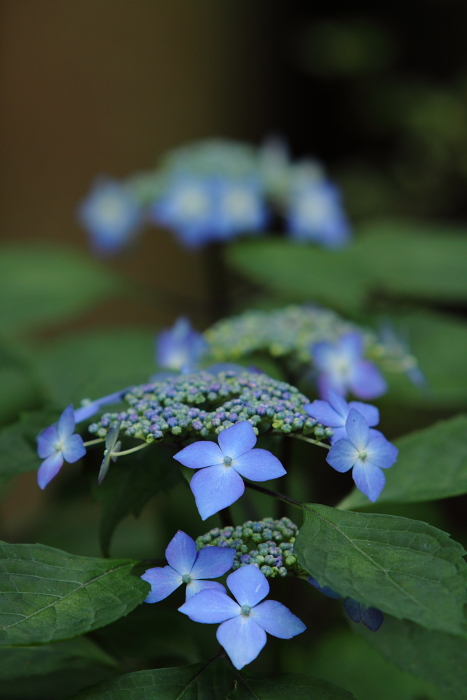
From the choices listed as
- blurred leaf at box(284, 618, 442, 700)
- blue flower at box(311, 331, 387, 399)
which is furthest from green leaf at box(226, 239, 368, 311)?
blurred leaf at box(284, 618, 442, 700)

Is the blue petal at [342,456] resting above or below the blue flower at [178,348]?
above

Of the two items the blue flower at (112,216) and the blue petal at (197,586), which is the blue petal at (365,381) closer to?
the blue petal at (197,586)

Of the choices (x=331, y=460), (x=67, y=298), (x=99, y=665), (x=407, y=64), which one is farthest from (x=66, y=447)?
(x=407, y=64)

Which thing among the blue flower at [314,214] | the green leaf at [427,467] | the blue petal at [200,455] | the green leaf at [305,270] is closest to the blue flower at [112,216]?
the green leaf at [305,270]

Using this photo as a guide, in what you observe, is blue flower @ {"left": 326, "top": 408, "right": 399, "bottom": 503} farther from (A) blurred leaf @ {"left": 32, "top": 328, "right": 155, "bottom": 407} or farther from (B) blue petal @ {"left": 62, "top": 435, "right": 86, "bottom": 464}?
(A) blurred leaf @ {"left": 32, "top": 328, "right": 155, "bottom": 407}

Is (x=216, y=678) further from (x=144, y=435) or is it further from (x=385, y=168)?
(x=385, y=168)

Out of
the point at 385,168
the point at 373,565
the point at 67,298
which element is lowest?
the point at 385,168

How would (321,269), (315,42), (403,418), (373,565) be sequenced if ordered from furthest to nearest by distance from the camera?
(315,42)
(403,418)
(321,269)
(373,565)
